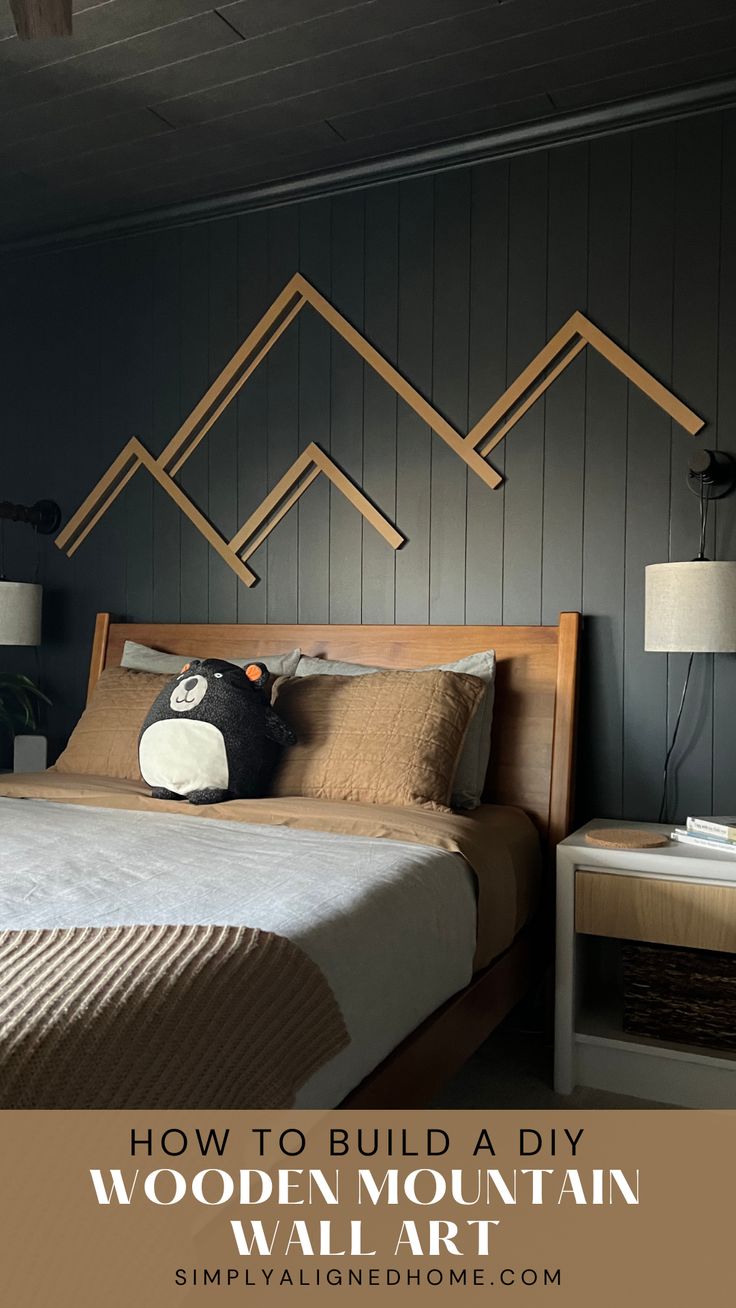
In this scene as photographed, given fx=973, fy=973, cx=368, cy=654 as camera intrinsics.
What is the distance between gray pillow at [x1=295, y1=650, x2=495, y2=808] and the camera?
2635 mm

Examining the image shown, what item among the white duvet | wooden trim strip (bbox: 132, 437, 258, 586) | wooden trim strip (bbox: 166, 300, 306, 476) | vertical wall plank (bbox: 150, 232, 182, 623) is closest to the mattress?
the white duvet

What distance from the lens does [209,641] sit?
10.9 feet

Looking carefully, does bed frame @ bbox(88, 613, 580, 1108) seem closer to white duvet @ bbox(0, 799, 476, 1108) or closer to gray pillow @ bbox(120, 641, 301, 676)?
gray pillow @ bbox(120, 641, 301, 676)

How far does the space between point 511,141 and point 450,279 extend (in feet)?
1.36

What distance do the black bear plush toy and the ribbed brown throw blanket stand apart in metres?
1.12

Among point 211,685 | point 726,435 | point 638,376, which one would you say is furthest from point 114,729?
point 726,435

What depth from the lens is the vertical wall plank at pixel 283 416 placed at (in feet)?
10.7

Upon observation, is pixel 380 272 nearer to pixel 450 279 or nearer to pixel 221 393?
pixel 450 279

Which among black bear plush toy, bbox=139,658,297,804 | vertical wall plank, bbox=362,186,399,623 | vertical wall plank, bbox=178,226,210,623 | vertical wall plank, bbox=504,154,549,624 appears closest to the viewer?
black bear plush toy, bbox=139,658,297,804

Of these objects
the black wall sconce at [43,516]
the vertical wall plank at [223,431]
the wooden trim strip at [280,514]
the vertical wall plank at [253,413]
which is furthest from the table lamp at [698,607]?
the black wall sconce at [43,516]

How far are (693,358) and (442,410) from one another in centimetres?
75

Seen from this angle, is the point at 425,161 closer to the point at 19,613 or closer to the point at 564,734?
the point at 564,734
